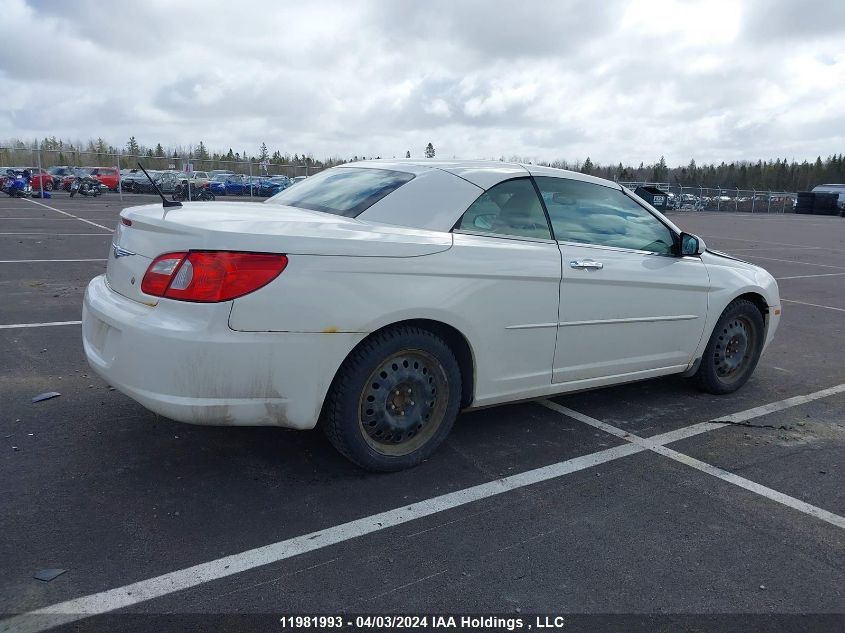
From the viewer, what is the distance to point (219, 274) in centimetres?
309

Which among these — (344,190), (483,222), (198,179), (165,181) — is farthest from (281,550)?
(198,179)

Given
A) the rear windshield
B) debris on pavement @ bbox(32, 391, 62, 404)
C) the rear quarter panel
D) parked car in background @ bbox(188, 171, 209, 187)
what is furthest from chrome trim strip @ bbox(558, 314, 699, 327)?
parked car in background @ bbox(188, 171, 209, 187)

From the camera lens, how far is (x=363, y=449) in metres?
3.53

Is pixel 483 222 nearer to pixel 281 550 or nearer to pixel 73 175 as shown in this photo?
pixel 281 550

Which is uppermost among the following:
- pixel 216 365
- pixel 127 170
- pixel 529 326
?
pixel 127 170

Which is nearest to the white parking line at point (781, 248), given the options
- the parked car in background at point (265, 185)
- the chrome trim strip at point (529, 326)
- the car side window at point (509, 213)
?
the car side window at point (509, 213)

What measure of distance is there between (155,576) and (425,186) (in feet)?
7.91

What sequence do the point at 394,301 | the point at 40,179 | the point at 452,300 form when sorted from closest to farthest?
the point at 394,301 < the point at 452,300 < the point at 40,179

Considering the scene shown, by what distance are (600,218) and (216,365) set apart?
2.67 m

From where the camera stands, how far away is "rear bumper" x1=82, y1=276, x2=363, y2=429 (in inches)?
121

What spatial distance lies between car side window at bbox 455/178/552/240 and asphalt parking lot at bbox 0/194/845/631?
128 cm

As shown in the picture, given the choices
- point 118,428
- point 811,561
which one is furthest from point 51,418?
point 811,561

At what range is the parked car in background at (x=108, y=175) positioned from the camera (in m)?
36.8

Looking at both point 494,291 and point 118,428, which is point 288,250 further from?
point 118,428
